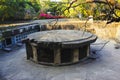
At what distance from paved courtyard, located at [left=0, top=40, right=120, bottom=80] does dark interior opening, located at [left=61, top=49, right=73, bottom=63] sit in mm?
575

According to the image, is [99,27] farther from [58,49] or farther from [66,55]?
[58,49]

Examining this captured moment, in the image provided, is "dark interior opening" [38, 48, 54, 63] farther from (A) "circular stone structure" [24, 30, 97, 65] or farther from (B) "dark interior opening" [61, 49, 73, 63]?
(B) "dark interior opening" [61, 49, 73, 63]

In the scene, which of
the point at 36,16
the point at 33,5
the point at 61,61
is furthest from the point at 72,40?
the point at 33,5

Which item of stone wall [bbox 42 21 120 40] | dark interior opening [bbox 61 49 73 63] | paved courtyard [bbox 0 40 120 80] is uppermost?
stone wall [bbox 42 21 120 40]

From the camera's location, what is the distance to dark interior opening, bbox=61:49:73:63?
14.0 meters

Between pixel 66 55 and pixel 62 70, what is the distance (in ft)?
4.70

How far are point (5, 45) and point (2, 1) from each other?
4.55m

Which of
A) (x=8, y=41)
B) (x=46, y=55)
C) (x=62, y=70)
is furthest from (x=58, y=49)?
(x=8, y=41)

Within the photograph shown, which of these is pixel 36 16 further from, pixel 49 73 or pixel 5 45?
pixel 49 73

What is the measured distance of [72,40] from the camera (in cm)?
1408

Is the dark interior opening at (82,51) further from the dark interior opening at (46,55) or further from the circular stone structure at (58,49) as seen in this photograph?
the dark interior opening at (46,55)

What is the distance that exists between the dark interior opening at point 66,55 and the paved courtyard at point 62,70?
1.89 feet

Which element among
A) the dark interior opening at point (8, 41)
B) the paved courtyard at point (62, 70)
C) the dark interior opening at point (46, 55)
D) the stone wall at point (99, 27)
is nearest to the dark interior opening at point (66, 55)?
the paved courtyard at point (62, 70)

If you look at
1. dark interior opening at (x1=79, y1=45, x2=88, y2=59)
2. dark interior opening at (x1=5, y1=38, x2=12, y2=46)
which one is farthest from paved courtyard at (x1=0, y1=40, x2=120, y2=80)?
dark interior opening at (x1=5, y1=38, x2=12, y2=46)
